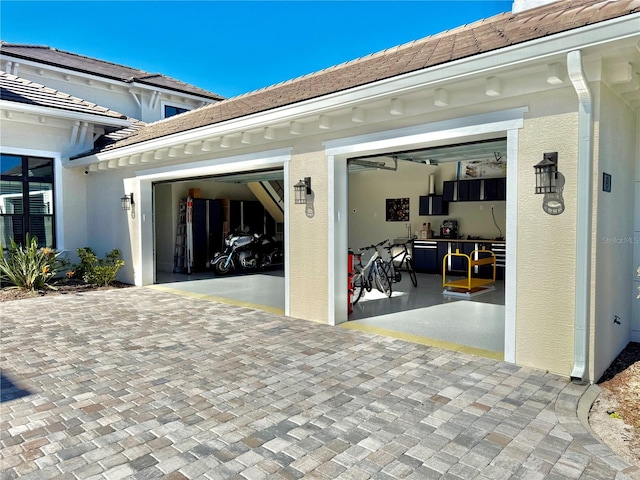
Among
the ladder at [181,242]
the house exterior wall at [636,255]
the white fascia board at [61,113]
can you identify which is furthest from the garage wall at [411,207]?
the white fascia board at [61,113]

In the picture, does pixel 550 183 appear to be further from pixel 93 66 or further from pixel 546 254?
pixel 93 66

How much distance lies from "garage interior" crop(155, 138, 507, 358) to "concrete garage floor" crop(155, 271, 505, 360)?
0.6 inches

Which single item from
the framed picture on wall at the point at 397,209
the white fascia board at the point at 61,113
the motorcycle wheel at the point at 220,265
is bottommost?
the motorcycle wheel at the point at 220,265

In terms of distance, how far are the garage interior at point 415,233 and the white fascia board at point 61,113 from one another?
237 centimetres

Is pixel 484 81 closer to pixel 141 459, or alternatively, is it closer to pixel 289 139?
pixel 289 139

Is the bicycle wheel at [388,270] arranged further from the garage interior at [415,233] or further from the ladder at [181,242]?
the ladder at [181,242]

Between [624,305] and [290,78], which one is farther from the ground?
[290,78]

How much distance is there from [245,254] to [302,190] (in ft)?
21.8

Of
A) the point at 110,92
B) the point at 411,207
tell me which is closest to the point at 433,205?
the point at 411,207

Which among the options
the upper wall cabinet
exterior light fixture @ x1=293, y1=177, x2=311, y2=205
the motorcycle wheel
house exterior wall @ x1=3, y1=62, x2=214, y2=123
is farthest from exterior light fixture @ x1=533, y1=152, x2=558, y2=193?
house exterior wall @ x1=3, y1=62, x2=214, y2=123

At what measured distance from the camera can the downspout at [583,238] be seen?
3791 millimetres

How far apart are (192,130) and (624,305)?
663cm

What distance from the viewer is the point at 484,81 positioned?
430 cm

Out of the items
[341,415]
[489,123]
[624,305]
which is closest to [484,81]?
[489,123]
